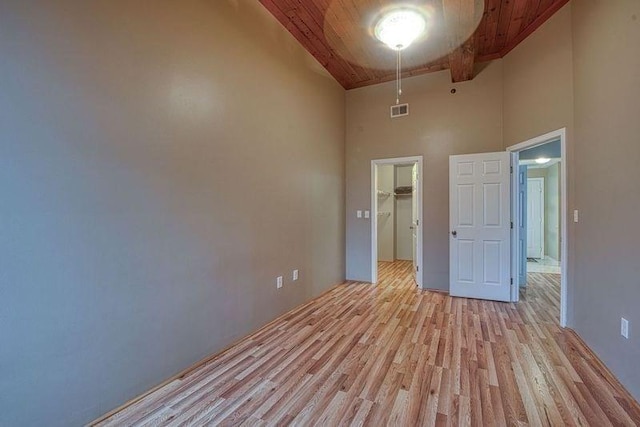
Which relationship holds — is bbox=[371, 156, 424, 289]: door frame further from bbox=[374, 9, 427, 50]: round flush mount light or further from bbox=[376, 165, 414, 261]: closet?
bbox=[376, 165, 414, 261]: closet

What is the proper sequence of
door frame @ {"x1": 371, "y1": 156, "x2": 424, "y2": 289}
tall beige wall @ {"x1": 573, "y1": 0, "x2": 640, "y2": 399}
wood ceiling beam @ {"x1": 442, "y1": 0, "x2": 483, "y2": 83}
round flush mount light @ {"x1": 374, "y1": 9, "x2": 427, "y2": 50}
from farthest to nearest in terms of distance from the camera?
1. door frame @ {"x1": 371, "y1": 156, "x2": 424, "y2": 289}
2. round flush mount light @ {"x1": 374, "y1": 9, "x2": 427, "y2": 50}
3. wood ceiling beam @ {"x1": 442, "y1": 0, "x2": 483, "y2": 83}
4. tall beige wall @ {"x1": 573, "y1": 0, "x2": 640, "y2": 399}

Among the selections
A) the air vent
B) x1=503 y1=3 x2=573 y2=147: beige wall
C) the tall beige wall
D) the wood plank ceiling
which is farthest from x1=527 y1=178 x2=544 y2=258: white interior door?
the tall beige wall

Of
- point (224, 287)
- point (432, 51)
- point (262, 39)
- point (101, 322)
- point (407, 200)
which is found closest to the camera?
point (101, 322)

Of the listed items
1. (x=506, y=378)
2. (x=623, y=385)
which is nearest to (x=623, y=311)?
(x=623, y=385)

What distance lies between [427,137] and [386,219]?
2853 mm

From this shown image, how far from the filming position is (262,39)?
2.95m

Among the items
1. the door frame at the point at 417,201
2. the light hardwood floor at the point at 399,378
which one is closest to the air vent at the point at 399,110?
the door frame at the point at 417,201

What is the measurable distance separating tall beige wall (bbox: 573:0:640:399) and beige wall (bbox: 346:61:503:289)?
1292 mm

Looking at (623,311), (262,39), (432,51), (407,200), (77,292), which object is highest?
(432,51)

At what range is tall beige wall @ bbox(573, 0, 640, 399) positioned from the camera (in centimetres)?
196

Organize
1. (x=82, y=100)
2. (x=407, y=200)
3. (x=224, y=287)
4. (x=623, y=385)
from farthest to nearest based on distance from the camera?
(x=407, y=200) < (x=224, y=287) < (x=623, y=385) < (x=82, y=100)

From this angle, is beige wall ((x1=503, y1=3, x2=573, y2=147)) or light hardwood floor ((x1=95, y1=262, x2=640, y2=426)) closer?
light hardwood floor ((x1=95, y1=262, x2=640, y2=426))

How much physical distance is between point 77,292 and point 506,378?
2.82 m

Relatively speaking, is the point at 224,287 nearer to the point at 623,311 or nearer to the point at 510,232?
the point at 623,311
